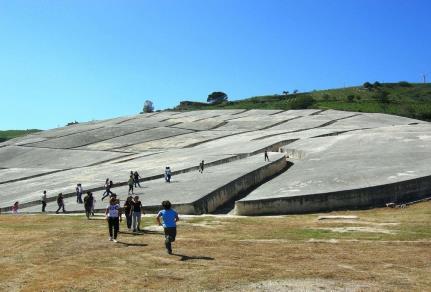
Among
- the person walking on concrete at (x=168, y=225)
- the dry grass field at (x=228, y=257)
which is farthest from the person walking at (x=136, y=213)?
the person walking on concrete at (x=168, y=225)

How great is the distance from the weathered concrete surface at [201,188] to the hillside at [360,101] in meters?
59.4

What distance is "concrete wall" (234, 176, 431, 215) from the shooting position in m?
21.8

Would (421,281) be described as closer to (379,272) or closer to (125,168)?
(379,272)

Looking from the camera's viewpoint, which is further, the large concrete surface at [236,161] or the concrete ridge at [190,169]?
the concrete ridge at [190,169]

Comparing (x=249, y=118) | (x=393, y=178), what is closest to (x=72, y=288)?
(x=393, y=178)

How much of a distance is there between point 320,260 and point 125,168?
29.7m

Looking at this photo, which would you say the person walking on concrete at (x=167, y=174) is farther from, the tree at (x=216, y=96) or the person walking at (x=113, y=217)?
the tree at (x=216, y=96)

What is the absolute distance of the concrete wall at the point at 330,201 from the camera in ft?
71.4

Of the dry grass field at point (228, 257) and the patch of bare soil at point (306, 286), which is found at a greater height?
Answer: the dry grass field at point (228, 257)

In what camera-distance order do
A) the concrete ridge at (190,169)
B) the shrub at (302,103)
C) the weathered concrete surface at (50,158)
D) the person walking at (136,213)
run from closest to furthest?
the person walking at (136,213) → the concrete ridge at (190,169) → the weathered concrete surface at (50,158) → the shrub at (302,103)

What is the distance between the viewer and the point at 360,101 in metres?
104

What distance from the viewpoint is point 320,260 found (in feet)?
37.6

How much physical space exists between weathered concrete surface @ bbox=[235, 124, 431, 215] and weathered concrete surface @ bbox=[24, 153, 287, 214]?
1.65m

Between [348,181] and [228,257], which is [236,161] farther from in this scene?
[228,257]
